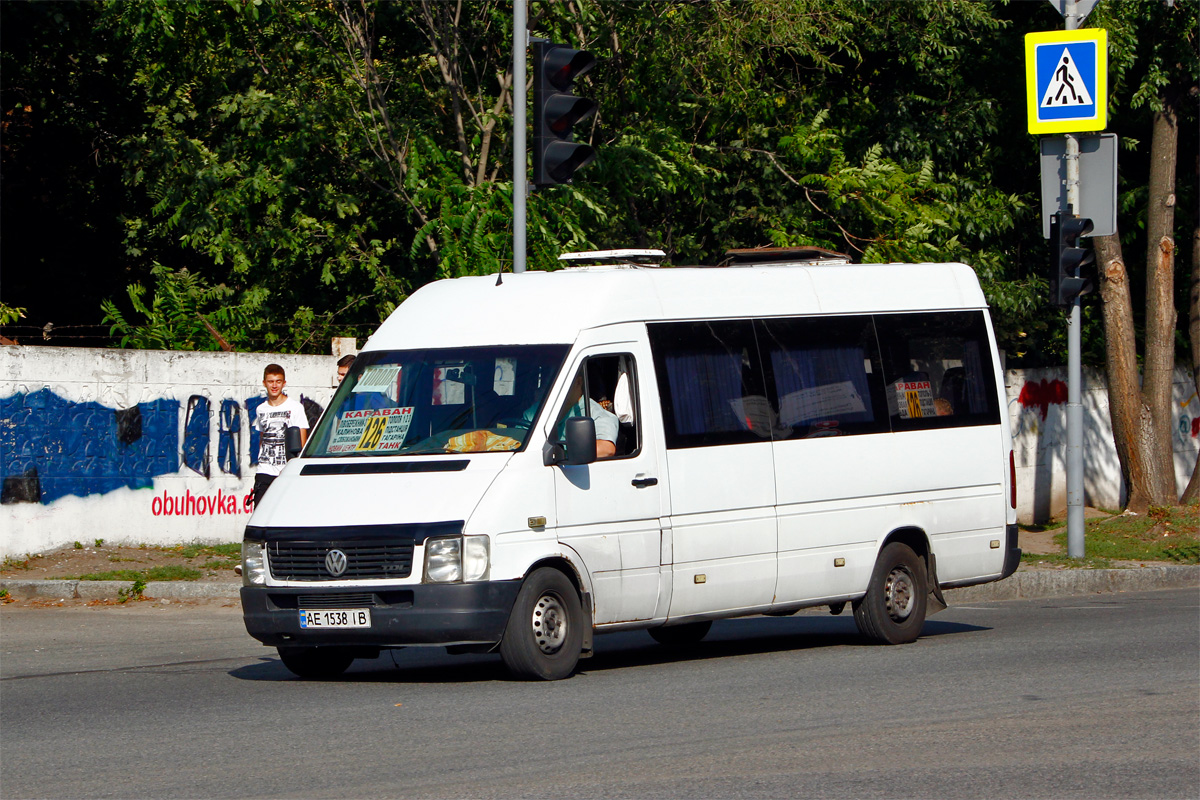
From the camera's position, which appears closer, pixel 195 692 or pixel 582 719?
pixel 582 719

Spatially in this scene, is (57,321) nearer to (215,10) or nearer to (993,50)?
(215,10)

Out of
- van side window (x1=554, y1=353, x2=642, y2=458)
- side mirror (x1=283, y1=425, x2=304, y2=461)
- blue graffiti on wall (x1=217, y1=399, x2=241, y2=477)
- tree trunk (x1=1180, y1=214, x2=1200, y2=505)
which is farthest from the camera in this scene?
tree trunk (x1=1180, y1=214, x2=1200, y2=505)

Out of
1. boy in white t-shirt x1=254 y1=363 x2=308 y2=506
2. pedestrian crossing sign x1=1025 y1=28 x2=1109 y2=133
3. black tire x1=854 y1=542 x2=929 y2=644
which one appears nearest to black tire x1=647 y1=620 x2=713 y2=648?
black tire x1=854 y1=542 x2=929 y2=644

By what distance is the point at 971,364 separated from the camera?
1199cm

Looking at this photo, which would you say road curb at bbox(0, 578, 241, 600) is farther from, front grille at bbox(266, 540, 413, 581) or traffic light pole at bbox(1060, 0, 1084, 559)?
traffic light pole at bbox(1060, 0, 1084, 559)

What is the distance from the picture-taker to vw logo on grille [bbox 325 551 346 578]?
888cm

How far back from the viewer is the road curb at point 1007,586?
46.3 ft

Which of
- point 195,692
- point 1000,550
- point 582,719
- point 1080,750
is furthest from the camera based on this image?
point 1000,550

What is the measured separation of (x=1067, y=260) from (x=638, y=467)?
26.1ft

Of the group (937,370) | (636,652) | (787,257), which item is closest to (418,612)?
(636,652)

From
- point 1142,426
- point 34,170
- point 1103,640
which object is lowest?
point 1103,640

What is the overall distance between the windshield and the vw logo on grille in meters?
0.76

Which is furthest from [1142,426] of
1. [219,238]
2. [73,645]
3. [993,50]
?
[73,645]

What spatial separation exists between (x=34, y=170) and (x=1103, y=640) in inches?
755
